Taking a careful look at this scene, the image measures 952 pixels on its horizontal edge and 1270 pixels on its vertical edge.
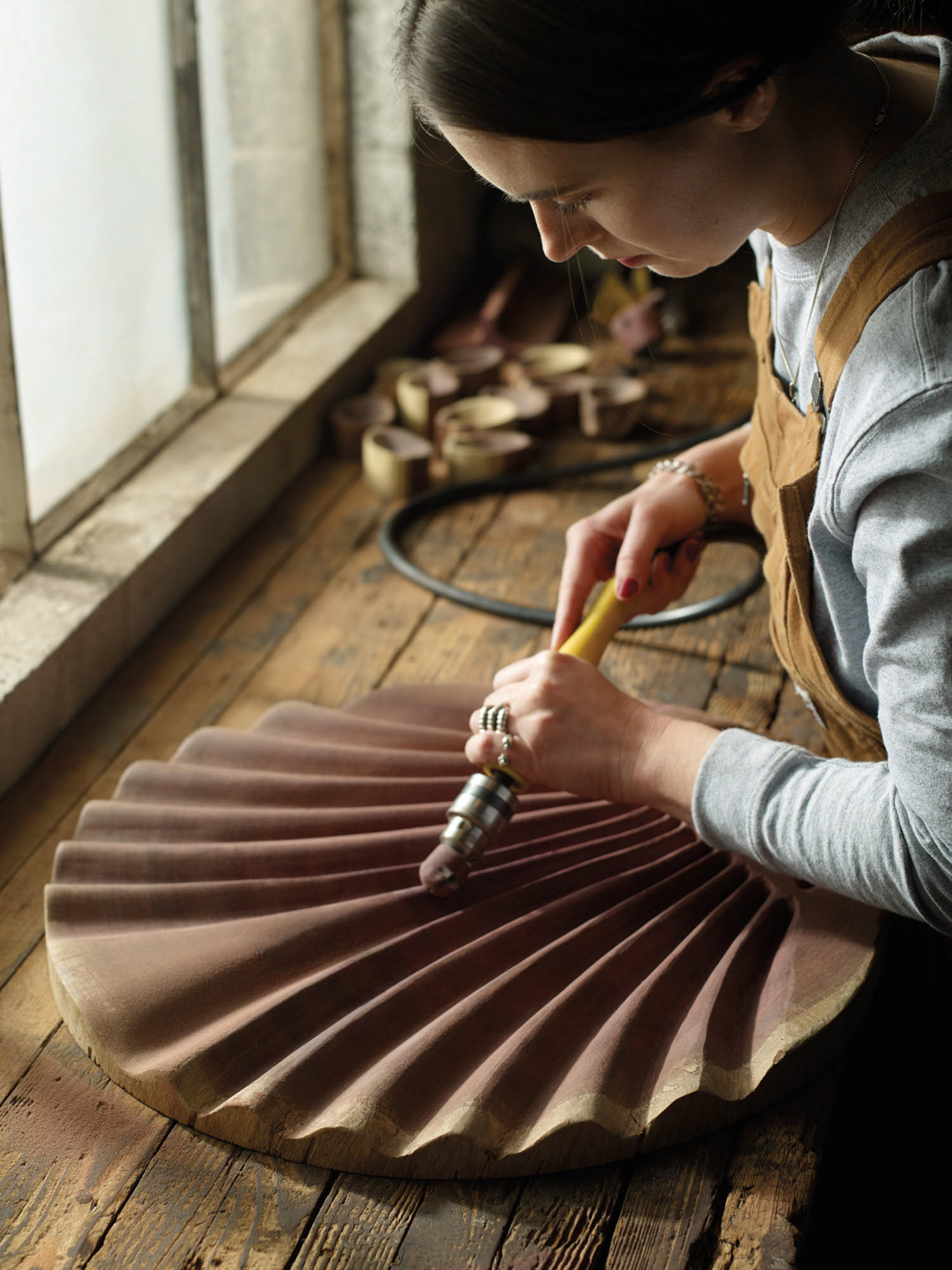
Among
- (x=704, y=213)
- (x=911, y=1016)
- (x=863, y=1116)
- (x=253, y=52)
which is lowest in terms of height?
(x=863, y=1116)

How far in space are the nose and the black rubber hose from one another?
0.56 meters

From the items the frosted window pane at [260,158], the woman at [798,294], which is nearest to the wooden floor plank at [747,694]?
the woman at [798,294]

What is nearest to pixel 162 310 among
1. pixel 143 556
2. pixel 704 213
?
pixel 143 556

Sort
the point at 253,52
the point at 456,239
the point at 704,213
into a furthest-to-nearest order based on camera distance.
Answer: the point at 456,239 < the point at 253,52 < the point at 704,213

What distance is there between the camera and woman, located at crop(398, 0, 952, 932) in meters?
0.82

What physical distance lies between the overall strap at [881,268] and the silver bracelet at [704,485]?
439 mm

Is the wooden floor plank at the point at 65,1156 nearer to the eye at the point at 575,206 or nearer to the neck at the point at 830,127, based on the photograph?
the eye at the point at 575,206

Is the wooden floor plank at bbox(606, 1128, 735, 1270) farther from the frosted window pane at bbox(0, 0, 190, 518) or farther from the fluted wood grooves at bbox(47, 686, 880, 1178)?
the frosted window pane at bbox(0, 0, 190, 518)

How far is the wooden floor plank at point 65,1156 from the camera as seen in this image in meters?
1.00

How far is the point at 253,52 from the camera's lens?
7.93ft

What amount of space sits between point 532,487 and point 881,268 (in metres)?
1.41

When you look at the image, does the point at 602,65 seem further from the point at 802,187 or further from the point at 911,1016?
the point at 911,1016

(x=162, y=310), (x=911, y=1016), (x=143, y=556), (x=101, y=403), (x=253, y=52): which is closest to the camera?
(x=911, y=1016)

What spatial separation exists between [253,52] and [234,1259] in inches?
84.3
